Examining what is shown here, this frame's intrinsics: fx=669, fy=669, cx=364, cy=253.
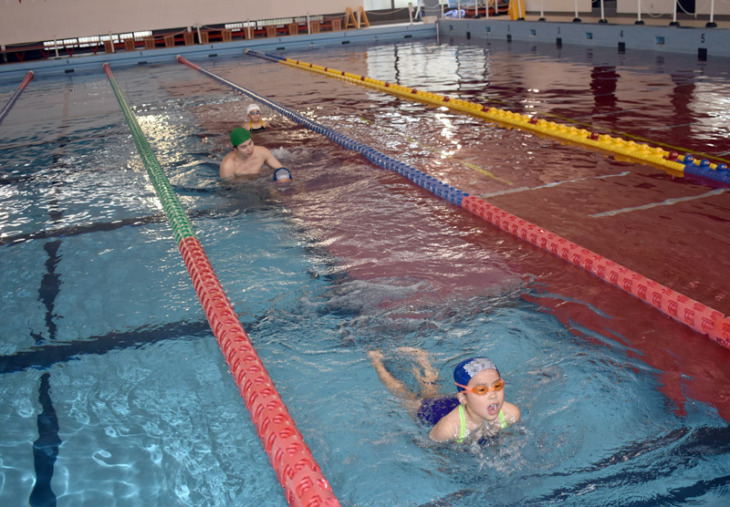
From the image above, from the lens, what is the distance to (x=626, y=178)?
5.45m

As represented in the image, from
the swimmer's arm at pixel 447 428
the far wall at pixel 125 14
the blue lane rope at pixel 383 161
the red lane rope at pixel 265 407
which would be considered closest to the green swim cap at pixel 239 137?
the blue lane rope at pixel 383 161

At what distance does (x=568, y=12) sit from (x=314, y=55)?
7356 millimetres

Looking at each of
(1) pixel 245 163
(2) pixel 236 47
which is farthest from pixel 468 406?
(2) pixel 236 47

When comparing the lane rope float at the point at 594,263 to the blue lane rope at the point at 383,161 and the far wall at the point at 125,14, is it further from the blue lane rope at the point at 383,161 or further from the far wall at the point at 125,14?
the far wall at the point at 125,14

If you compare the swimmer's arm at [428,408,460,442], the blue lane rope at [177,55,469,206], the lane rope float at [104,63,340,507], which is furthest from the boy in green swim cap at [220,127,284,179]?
the swimmer's arm at [428,408,460,442]

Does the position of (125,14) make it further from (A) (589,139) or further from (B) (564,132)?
(A) (589,139)

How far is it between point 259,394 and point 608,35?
13.7 metres

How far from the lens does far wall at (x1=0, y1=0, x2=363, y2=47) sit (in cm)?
2166

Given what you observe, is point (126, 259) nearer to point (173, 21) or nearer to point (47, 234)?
point (47, 234)

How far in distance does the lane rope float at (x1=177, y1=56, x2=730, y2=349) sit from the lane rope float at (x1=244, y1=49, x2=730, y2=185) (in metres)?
1.79

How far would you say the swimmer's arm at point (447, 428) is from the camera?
7.94ft

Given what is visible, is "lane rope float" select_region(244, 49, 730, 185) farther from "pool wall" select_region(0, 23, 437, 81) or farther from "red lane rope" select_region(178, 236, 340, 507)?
"pool wall" select_region(0, 23, 437, 81)

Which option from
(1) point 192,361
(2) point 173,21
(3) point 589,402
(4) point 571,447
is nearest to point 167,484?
(1) point 192,361

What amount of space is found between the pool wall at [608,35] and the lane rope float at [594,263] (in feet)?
25.8
